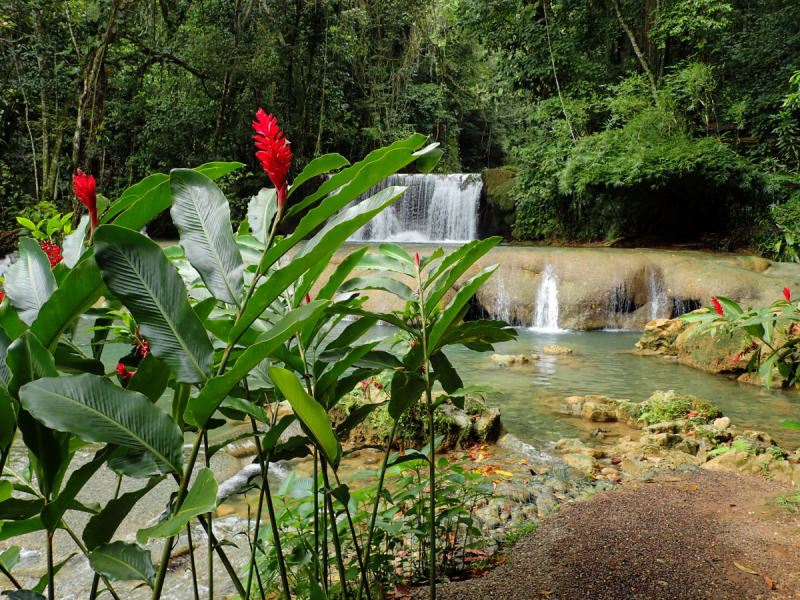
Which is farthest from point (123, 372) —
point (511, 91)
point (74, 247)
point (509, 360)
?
Result: point (511, 91)

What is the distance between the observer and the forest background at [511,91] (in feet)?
39.9

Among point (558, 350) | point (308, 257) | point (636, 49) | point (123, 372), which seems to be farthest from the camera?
point (636, 49)

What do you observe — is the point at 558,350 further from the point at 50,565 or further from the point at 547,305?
the point at 50,565

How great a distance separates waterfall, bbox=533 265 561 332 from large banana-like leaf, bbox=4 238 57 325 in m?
10.2

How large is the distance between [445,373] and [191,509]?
2.82 feet

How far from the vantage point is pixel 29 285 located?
3.19ft

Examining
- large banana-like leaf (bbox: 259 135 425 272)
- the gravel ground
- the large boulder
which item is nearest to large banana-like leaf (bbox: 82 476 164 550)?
large banana-like leaf (bbox: 259 135 425 272)

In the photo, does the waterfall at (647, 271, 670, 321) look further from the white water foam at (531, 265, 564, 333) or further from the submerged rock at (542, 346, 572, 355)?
the submerged rock at (542, 346, 572, 355)

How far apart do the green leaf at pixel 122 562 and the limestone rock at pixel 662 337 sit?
8414 millimetres

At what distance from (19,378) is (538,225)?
15165 millimetres

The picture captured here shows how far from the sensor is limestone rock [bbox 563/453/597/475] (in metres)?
3.88

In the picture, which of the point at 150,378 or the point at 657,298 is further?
the point at 657,298

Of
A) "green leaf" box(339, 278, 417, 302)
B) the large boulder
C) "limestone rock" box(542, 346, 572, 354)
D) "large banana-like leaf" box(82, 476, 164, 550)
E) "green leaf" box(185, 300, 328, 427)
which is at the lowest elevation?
"limestone rock" box(542, 346, 572, 354)

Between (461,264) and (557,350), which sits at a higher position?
(461,264)
